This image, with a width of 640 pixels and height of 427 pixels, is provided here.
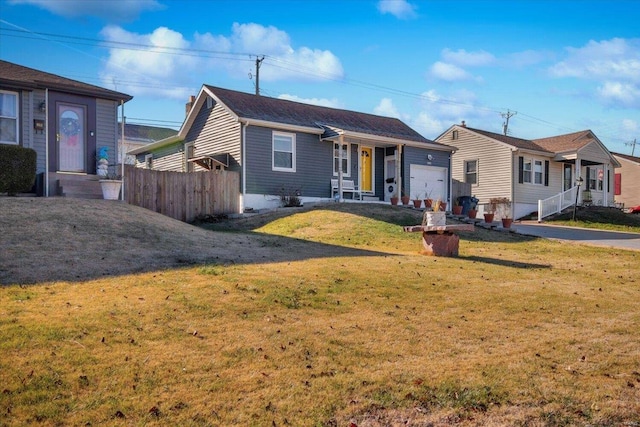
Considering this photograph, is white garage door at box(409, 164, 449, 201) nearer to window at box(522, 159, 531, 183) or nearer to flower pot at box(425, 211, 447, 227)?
window at box(522, 159, 531, 183)

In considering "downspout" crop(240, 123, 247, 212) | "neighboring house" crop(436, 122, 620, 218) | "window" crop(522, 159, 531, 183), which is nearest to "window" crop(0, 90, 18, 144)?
"downspout" crop(240, 123, 247, 212)

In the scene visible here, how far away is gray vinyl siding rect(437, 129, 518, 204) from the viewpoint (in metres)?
31.1

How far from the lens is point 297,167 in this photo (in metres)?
22.6

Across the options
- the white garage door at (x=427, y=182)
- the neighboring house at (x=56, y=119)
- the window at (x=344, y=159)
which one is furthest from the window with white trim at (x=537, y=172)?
the neighboring house at (x=56, y=119)

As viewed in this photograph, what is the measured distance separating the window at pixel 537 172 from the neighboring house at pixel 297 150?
7.76 meters

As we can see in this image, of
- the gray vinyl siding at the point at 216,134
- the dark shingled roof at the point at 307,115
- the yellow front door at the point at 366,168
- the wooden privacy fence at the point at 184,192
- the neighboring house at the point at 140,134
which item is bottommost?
the wooden privacy fence at the point at 184,192

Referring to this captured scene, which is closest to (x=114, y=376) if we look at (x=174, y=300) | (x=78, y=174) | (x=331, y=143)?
(x=174, y=300)

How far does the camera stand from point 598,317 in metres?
7.01

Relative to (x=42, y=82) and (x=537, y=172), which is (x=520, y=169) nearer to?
(x=537, y=172)

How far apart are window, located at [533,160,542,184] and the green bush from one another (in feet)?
88.9

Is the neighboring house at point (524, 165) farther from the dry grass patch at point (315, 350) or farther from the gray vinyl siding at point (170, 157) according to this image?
the dry grass patch at point (315, 350)

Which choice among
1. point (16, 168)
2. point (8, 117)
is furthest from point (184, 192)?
point (8, 117)

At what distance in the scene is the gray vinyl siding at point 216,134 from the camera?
849 inches

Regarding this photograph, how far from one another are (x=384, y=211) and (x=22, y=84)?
12.3 metres
